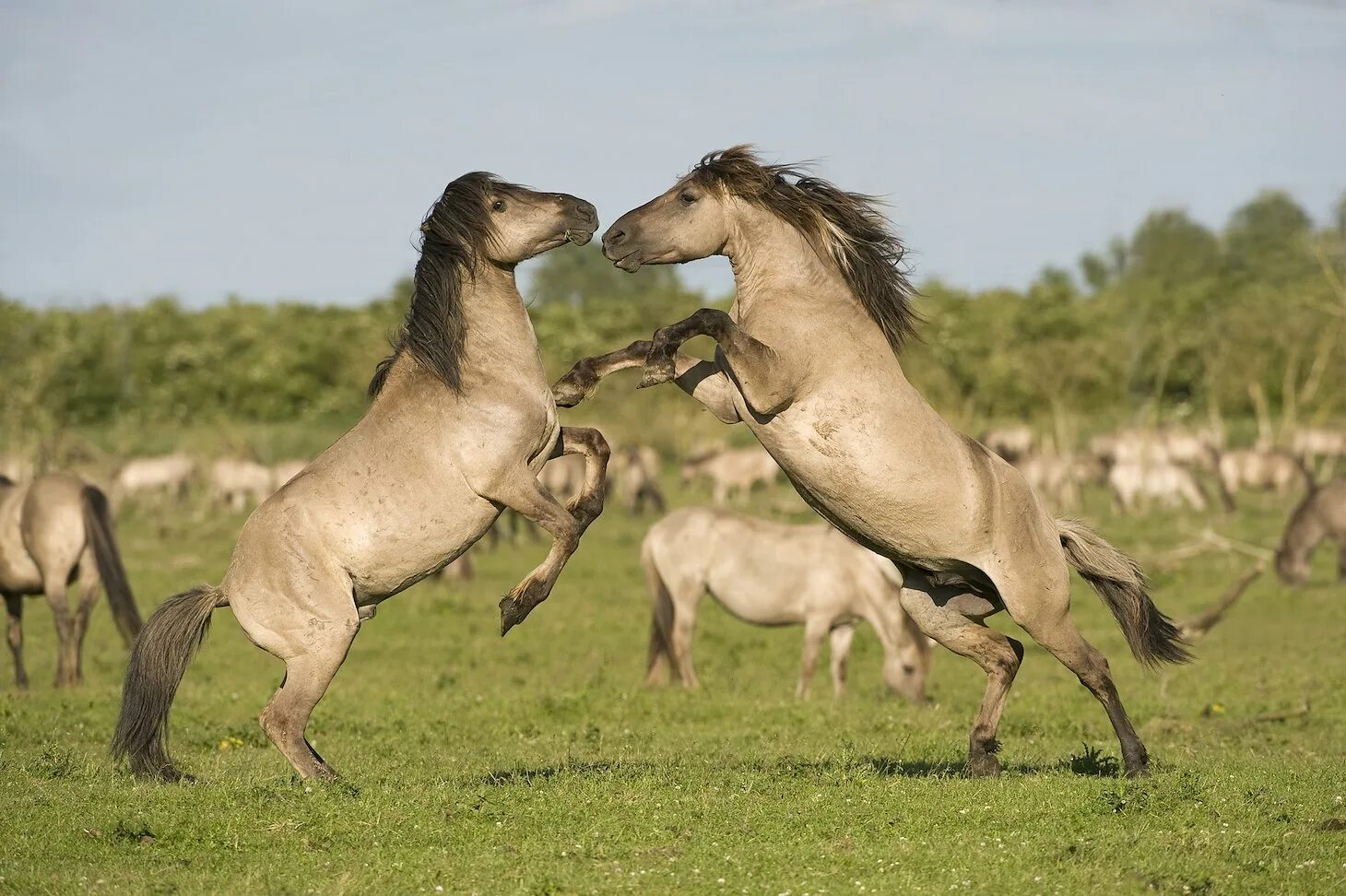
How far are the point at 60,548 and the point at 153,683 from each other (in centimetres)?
724

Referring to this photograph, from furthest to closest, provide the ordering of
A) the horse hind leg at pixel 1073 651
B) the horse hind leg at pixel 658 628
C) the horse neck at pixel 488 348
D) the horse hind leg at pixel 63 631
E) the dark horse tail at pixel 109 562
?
the horse hind leg at pixel 658 628 < the horse hind leg at pixel 63 631 < the dark horse tail at pixel 109 562 < the horse hind leg at pixel 1073 651 < the horse neck at pixel 488 348

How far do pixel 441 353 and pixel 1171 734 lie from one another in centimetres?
718

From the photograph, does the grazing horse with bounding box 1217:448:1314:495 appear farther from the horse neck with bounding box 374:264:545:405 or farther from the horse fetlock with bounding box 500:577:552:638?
the horse fetlock with bounding box 500:577:552:638

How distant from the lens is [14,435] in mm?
40438

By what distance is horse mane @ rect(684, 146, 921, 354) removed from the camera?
8133 mm

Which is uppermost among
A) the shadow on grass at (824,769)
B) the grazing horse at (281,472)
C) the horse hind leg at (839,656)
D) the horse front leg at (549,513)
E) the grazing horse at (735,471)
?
the horse front leg at (549,513)

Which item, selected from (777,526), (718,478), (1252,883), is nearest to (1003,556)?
(1252,883)

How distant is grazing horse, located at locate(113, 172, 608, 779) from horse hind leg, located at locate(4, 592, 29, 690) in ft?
22.9

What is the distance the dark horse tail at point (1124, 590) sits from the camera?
8656mm

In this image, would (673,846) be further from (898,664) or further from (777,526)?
(777,526)

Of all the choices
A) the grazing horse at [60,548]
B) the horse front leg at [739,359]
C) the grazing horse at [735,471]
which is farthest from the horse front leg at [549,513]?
the grazing horse at [735,471]

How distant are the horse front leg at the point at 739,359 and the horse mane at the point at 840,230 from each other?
900mm

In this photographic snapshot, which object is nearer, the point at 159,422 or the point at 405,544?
the point at 405,544

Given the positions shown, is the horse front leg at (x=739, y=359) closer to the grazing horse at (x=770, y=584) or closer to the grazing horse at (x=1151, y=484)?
the grazing horse at (x=770, y=584)
